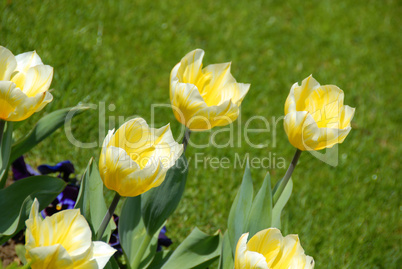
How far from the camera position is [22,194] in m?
1.52

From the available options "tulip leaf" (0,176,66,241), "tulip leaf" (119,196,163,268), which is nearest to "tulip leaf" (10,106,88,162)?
"tulip leaf" (0,176,66,241)

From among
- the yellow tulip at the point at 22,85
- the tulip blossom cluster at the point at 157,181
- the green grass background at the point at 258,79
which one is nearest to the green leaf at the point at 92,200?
the tulip blossom cluster at the point at 157,181

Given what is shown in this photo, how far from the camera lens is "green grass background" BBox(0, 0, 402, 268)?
2592mm

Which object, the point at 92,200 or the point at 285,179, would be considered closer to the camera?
the point at 92,200

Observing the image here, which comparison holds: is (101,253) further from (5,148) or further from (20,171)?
(20,171)

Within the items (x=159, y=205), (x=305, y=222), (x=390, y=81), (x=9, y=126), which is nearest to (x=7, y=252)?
(x=9, y=126)

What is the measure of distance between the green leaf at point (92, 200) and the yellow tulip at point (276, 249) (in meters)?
0.46

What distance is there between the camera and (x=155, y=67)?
3336 mm

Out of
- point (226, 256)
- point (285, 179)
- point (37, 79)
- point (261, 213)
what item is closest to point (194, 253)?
point (226, 256)

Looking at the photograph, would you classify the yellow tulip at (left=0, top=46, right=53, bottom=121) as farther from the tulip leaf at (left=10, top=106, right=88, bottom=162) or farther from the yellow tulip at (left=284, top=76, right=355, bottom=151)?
the yellow tulip at (left=284, top=76, right=355, bottom=151)

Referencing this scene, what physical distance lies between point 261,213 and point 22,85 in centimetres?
82

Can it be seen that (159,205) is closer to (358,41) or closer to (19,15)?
(19,15)

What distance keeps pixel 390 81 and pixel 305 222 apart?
190 cm
